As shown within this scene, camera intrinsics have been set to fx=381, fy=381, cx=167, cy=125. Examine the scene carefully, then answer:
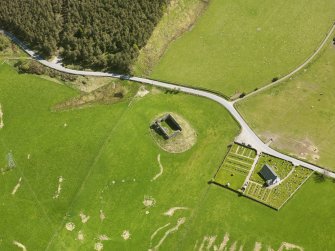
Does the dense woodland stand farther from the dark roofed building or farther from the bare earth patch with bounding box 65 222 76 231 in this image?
the dark roofed building

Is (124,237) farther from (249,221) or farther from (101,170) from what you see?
(249,221)

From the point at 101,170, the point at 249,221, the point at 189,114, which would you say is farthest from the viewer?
the point at 189,114

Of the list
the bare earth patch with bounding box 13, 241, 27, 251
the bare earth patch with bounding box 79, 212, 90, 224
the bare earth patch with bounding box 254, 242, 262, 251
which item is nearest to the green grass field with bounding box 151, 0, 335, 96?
the bare earth patch with bounding box 254, 242, 262, 251

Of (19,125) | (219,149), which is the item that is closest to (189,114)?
(219,149)

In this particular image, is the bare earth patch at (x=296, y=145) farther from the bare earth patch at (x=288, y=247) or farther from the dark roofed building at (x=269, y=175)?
the bare earth patch at (x=288, y=247)

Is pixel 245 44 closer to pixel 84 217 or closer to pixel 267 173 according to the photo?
pixel 267 173
